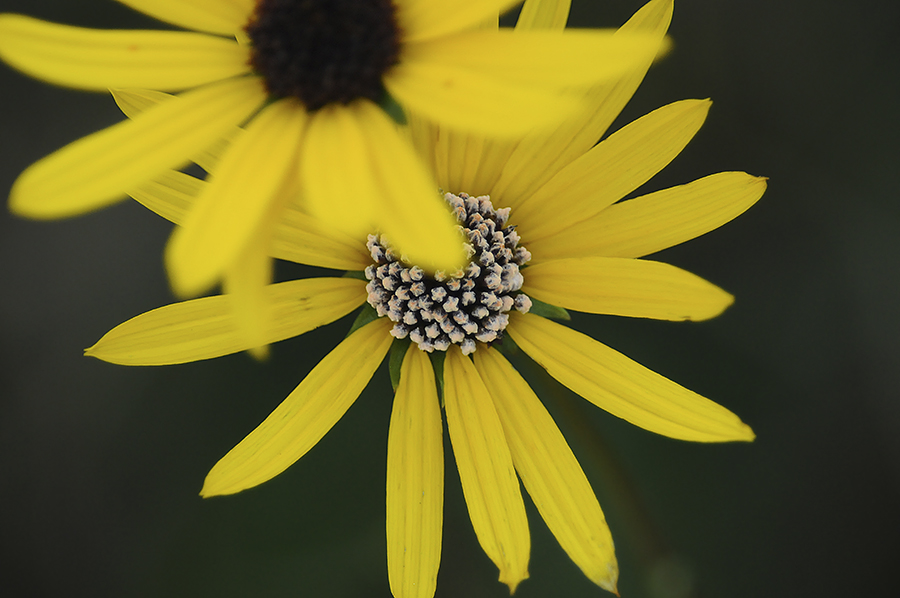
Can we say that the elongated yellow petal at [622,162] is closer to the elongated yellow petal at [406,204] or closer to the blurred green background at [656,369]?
the elongated yellow petal at [406,204]

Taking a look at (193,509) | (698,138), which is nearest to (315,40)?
(698,138)

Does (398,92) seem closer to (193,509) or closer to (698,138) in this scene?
(698,138)

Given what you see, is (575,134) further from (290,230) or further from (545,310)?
(290,230)

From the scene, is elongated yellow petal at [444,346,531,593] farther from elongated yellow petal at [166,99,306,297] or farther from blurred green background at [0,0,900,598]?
blurred green background at [0,0,900,598]

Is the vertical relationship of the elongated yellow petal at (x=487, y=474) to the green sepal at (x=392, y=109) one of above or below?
below

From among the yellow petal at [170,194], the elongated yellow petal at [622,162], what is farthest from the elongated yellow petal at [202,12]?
the elongated yellow petal at [622,162]

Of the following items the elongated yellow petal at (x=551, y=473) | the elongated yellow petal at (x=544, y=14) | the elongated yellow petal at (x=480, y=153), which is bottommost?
the elongated yellow petal at (x=551, y=473)

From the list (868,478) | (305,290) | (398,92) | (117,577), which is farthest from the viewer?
(117,577)
